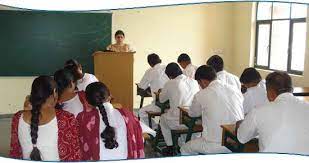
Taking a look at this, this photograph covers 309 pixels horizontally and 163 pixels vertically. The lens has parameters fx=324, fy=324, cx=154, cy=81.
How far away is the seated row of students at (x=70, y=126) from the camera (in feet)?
1.94

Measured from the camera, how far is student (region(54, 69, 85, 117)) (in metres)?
0.75

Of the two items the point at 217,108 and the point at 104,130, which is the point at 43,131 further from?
the point at 217,108

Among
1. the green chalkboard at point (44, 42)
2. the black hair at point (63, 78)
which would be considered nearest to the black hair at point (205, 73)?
the green chalkboard at point (44, 42)

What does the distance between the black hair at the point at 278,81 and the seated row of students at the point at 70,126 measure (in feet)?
1.13

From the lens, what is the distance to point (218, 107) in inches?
53.6

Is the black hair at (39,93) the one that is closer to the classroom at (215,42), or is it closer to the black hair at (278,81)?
the classroom at (215,42)

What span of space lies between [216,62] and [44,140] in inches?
21.1

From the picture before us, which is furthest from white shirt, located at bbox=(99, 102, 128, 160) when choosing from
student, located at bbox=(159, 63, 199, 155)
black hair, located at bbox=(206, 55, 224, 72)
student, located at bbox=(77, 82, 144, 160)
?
student, located at bbox=(159, 63, 199, 155)

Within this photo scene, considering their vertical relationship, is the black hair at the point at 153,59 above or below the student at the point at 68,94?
above

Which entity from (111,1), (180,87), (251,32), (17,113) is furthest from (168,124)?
(111,1)

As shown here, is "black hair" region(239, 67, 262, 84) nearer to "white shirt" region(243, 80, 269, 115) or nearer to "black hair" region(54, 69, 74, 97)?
"white shirt" region(243, 80, 269, 115)

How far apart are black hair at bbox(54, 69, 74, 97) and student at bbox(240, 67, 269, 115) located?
1.60ft

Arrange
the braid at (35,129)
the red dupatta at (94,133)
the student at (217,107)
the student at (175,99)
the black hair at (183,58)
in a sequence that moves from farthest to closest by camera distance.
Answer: the student at (175,99), the student at (217,107), the black hair at (183,58), the red dupatta at (94,133), the braid at (35,129)

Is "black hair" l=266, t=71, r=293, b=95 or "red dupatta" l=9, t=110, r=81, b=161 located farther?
"black hair" l=266, t=71, r=293, b=95
